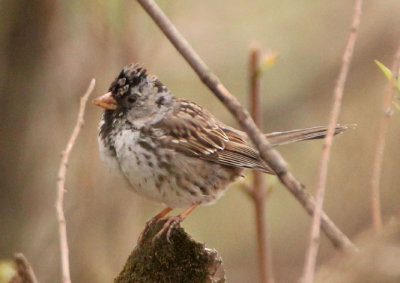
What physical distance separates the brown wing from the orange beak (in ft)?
0.94

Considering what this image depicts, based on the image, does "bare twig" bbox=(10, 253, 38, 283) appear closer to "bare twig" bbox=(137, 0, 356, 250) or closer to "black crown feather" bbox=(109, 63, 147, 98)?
"bare twig" bbox=(137, 0, 356, 250)

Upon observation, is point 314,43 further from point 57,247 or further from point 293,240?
point 57,247

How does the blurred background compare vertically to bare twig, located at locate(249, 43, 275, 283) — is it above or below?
above

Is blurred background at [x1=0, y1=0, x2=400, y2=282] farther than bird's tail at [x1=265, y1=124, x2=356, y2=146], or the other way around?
blurred background at [x1=0, y1=0, x2=400, y2=282]

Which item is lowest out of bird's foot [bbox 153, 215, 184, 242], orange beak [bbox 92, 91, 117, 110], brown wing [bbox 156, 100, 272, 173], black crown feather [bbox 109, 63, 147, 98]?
bird's foot [bbox 153, 215, 184, 242]

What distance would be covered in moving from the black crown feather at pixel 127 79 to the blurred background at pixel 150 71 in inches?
51.9

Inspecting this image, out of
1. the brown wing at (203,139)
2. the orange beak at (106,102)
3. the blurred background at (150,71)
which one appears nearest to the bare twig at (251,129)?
the orange beak at (106,102)

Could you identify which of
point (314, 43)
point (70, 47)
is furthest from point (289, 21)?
point (70, 47)

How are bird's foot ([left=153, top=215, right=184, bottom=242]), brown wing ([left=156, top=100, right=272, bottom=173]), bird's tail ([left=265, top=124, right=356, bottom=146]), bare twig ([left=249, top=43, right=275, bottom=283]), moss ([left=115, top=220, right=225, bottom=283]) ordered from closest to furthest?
moss ([left=115, top=220, right=225, bottom=283]) → bird's foot ([left=153, top=215, right=184, bottom=242]) → bare twig ([left=249, top=43, right=275, bottom=283]) → brown wing ([left=156, top=100, right=272, bottom=173]) → bird's tail ([left=265, top=124, right=356, bottom=146])

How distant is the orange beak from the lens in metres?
4.00

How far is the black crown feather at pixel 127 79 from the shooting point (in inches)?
157

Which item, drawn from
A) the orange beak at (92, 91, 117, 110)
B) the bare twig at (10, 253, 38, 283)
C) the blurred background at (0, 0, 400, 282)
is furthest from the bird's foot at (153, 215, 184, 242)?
the blurred background at (0, 0, 400, 282)

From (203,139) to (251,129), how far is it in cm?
214

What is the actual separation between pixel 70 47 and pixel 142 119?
6.58ft
